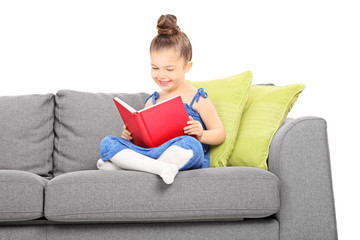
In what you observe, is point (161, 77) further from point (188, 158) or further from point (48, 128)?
point (48, 128)

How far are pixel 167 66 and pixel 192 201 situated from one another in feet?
2.30

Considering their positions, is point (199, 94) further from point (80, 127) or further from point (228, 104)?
point (80, 127)

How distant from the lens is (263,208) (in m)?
2.00

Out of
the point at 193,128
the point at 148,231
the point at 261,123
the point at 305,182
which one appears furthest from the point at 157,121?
the point at 305,182

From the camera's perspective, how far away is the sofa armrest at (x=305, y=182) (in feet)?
6.84

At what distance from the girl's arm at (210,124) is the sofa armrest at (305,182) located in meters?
0.31

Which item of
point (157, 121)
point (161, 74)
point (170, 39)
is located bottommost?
point (157, 121)

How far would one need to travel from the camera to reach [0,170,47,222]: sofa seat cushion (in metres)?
1.96

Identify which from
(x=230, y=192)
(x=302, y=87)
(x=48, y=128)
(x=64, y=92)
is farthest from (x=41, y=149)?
(x=302, y=87)

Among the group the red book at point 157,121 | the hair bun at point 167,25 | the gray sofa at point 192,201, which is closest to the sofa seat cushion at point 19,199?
the gray sofa at point 192,201

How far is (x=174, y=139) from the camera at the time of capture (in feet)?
6.88

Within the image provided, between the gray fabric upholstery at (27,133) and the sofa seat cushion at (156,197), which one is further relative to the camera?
the gray fabric upholstery at (27,133)

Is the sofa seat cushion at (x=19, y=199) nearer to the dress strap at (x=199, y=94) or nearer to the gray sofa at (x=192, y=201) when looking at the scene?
the gray sofa at (x=192, y=201)

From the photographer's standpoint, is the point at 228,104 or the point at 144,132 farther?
the point at 228,104
